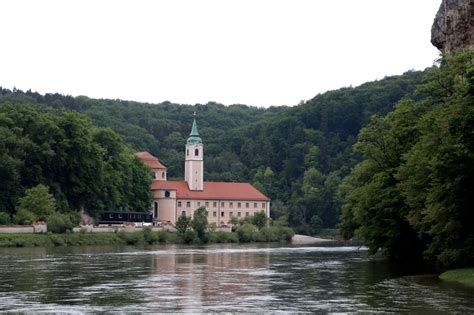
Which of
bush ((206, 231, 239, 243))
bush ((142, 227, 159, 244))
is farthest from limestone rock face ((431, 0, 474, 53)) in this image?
bush ((206, 231, 239, 243))

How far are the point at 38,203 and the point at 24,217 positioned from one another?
2355mm

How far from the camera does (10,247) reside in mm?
95312

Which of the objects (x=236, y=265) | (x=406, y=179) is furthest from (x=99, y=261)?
(x=406, y=179)

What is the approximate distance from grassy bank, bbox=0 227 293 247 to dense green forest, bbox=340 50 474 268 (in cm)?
3693

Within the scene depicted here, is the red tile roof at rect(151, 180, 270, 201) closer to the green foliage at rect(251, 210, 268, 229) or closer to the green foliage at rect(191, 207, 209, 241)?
the green foliage at rect(251, 210, 268, 229)

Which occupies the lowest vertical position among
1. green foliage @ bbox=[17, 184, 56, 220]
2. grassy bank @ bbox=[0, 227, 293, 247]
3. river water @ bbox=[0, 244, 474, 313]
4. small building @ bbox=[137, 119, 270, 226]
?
river water @ bbox=[0, 244, 474, 313]

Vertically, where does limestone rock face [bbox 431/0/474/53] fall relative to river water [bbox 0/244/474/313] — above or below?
above

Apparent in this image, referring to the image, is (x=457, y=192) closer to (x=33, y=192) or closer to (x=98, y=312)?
(x=98, y=312)

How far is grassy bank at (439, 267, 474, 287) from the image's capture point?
150 ft

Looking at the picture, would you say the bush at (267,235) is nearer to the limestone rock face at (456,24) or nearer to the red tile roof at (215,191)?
the red tile roof at (215,191)

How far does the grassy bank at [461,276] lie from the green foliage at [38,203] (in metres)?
66.8

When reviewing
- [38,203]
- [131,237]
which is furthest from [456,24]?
[131,237]

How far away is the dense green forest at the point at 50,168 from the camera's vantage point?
111 m

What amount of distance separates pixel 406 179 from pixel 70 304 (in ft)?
86.7
